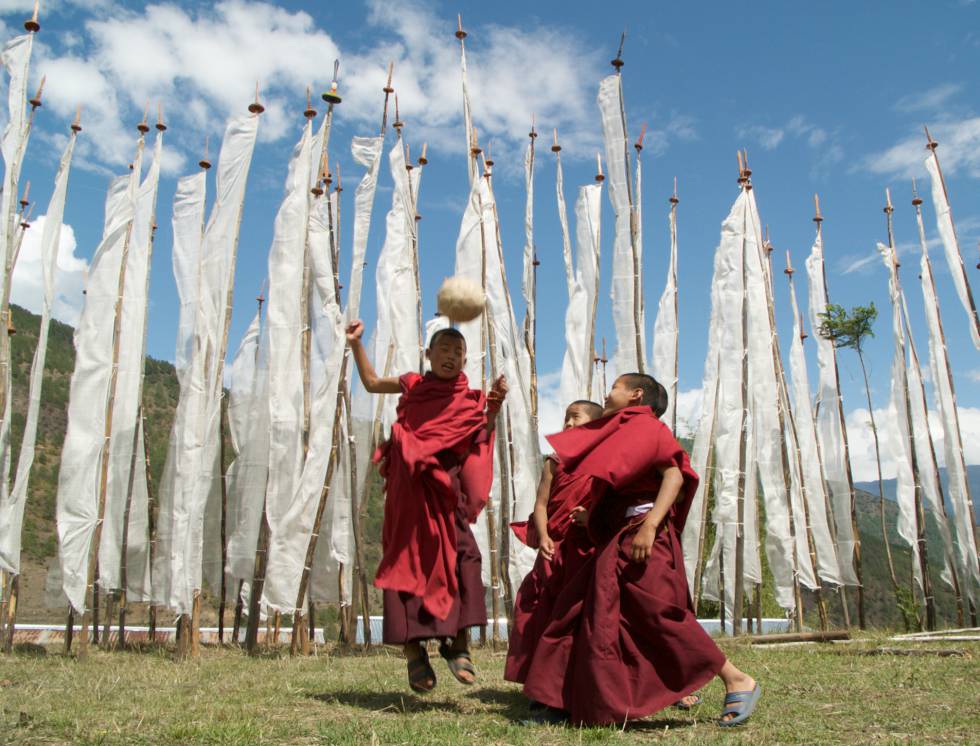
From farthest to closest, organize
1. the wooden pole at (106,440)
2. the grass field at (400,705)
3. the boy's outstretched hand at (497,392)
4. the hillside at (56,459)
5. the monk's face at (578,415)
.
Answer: the hillside at (56,459), the wooden pole at (106,440), the monk's face at (578,415), the boy's outstretched hand at (497,392), the grass field at (400,705)

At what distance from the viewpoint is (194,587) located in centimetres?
491

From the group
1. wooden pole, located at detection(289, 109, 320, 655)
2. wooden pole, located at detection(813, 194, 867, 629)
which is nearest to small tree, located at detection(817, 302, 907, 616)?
wooden pole, located at detection(813, 194, 867, 629)

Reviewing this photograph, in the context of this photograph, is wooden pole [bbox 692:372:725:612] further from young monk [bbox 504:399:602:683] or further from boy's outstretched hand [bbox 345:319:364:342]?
boy's outstretched hand [bbox 345:319:364:342]

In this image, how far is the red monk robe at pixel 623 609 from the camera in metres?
2.67

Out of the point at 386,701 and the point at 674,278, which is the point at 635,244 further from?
the point at 386,701

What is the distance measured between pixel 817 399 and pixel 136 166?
6444 millimetres

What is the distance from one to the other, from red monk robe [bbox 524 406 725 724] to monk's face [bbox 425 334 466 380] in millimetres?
517

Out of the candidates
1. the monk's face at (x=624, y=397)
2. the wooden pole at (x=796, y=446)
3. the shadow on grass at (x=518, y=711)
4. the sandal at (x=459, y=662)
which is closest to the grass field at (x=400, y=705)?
the shadow on grass at (x=518, y=711)

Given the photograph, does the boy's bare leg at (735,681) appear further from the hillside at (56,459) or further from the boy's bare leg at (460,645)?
the hillside at (56,459)

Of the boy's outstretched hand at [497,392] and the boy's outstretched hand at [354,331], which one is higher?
the boy's outstretched hand at [354,331]

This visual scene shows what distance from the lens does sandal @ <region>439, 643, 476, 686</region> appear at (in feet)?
9.64

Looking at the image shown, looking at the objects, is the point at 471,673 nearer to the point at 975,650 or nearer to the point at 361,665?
the point at 361,665

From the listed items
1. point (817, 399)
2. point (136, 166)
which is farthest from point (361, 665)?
point (817, 399)

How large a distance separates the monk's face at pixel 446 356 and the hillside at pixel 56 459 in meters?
13.0
